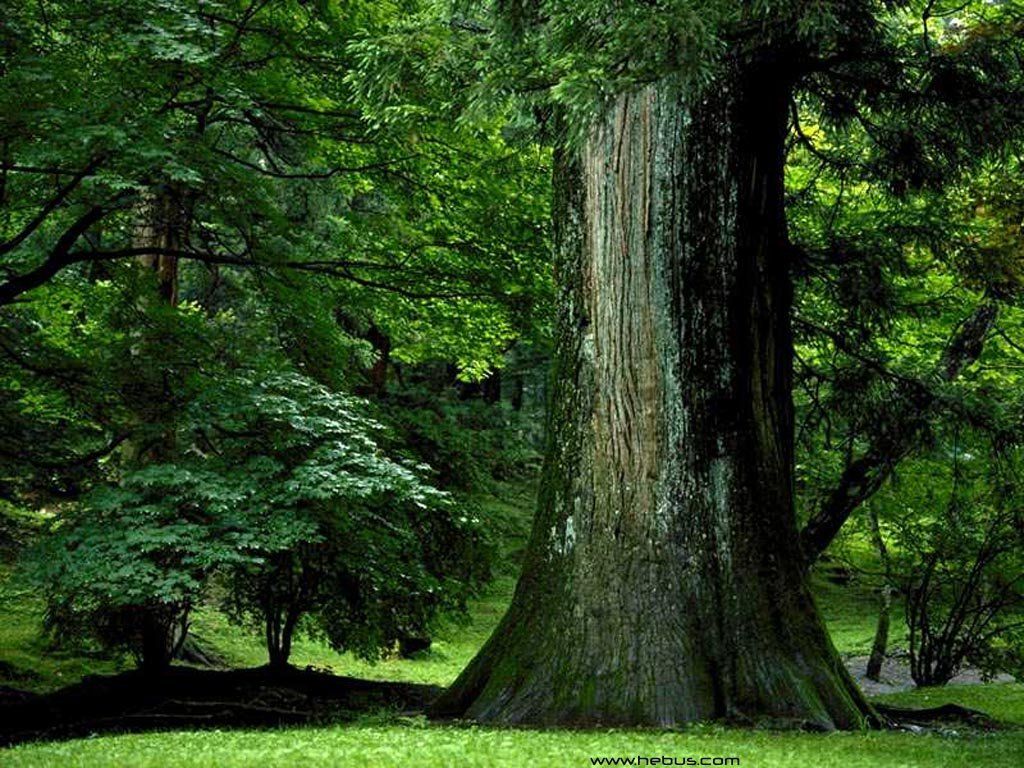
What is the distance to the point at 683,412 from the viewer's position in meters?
5.94

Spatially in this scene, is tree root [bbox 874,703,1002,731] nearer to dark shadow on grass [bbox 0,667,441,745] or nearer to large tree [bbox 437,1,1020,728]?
large tree [bbox 437,1,1020,728]

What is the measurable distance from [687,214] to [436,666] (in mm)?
10783

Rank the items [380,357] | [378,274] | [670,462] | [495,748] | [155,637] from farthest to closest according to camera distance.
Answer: [380,357] < [378,274] < [155,637] < [670,462] < [495,748]

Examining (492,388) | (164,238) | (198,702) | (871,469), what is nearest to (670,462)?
(198,702)

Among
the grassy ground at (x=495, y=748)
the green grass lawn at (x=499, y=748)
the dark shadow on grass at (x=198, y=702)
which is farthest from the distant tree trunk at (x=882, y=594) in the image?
the green grass lawn at (x=499, y=748)

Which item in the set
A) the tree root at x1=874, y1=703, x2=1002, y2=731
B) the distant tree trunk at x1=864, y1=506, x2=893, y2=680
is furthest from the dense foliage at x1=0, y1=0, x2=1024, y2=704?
the tree root at x1=874, y1=703, x2=1002, y2=731

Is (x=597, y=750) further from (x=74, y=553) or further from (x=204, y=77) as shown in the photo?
(x=204, y=77)

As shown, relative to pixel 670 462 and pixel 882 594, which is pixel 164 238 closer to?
pixel 670 462

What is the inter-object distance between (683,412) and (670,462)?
12.2 inches

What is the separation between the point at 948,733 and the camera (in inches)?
241

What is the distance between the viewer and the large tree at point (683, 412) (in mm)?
5629

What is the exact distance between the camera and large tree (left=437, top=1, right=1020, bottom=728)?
5.63 metres

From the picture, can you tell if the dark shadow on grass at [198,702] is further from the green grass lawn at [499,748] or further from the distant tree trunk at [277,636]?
the green grass lawn at [499,748]

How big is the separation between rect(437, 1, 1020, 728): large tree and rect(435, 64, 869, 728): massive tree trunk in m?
0.01
